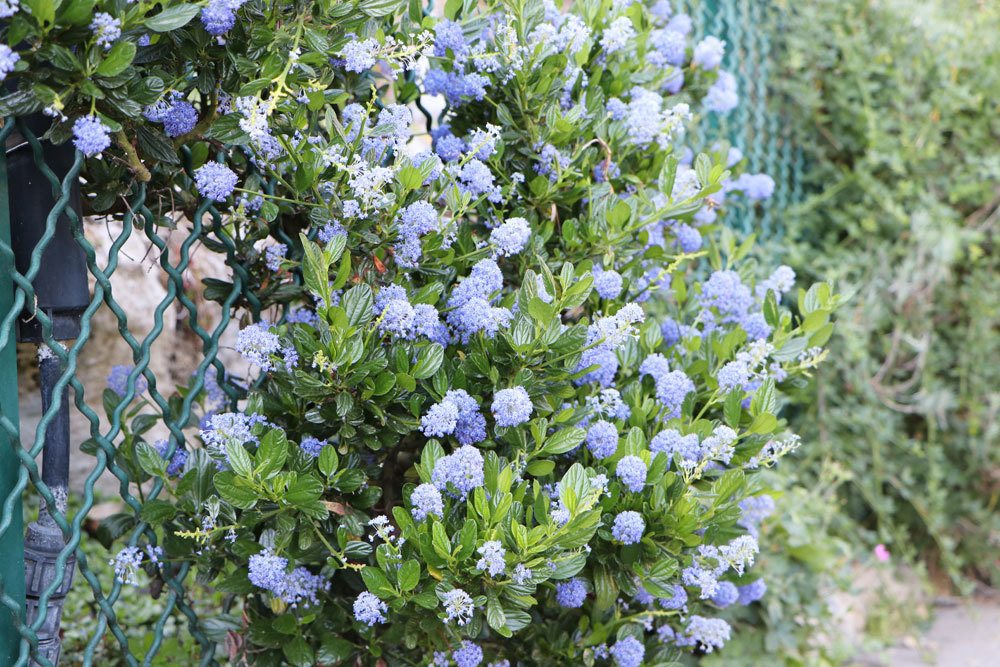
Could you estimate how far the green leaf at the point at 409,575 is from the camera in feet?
4.36

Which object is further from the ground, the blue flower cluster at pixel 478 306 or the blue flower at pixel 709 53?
the blue flower at pixel 709 53

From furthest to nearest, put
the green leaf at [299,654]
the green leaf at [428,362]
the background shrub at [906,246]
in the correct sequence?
the background shrub at [906,246]
the green leaf at [299,654]
the green leaf at [428,362]

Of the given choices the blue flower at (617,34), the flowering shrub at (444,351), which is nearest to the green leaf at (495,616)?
the flowering shrub at (444,351)

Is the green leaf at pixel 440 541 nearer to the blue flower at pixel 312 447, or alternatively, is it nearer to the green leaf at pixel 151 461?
the blue flower at pixel 312 447

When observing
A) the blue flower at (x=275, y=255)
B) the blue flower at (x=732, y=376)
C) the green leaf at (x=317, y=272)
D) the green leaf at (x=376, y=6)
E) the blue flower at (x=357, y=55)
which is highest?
the green leaf at (x=376, y=6)

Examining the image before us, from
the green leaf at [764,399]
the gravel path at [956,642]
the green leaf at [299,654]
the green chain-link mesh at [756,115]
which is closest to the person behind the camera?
the green leaf at [299,654]

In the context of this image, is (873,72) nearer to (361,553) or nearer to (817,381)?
(817,381)

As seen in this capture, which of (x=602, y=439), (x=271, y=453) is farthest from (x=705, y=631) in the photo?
(x=271, y=453)

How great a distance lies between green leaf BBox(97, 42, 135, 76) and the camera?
47.9 inches

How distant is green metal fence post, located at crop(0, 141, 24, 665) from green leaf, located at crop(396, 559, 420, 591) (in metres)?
0.58

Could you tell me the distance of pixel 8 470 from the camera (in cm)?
137

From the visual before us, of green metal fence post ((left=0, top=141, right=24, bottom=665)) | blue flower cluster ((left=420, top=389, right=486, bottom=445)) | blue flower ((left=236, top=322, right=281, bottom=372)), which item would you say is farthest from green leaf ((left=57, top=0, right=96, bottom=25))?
blue flower cluster ((left=420, top=389, right=486, bottom=445))

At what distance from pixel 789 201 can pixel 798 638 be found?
198cm

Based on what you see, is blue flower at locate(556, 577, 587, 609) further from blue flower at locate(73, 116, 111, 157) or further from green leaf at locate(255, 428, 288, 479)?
blue flower at locate(73, 116, 111, 157)
